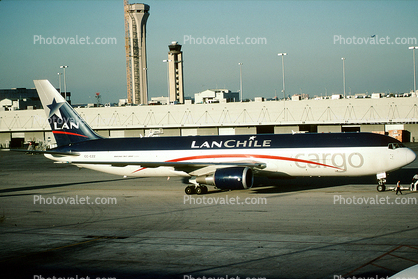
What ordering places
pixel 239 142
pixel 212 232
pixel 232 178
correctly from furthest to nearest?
pixel 239 142 → pixel 232 178 → pixel 212 232

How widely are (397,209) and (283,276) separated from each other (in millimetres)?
13045

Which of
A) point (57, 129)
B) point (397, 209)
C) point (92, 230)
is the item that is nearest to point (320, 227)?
point (397, 209)

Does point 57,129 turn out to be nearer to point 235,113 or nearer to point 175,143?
point 175,143

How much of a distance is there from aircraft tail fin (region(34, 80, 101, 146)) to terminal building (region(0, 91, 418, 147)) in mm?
40009

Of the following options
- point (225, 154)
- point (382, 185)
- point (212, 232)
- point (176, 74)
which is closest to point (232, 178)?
point (225, 154)

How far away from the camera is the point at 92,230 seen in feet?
68.3

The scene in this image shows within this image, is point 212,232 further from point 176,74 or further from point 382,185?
point 176,74

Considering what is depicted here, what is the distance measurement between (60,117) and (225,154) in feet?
51.3

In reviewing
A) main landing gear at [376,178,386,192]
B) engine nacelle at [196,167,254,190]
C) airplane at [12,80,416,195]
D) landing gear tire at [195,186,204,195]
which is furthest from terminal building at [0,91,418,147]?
A: engine nacelle at [196,167,254,190]

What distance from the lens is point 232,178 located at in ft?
91.1

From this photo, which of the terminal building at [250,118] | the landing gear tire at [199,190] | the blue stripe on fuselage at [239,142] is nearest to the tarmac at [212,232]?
the landing gear tire at [199,190]

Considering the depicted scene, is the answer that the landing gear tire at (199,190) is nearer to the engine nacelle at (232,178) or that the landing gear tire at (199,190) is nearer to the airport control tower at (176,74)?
the engine nacelle at (232,178)

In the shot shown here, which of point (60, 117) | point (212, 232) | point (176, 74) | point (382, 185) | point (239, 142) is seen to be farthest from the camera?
point (176, 74)

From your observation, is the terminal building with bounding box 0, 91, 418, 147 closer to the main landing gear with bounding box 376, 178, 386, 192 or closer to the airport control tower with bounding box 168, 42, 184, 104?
the main landing gear with bounding box 376, 178, 386, 192
